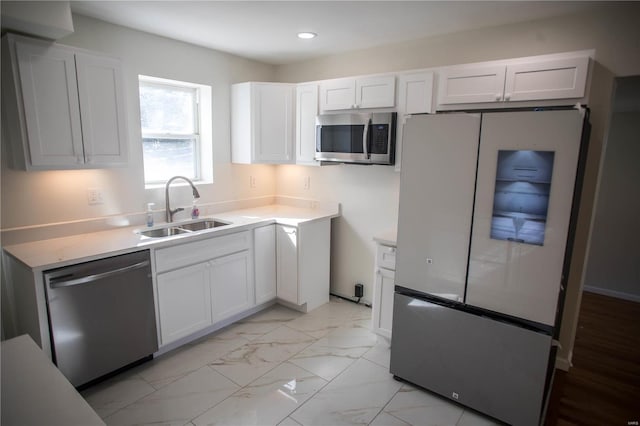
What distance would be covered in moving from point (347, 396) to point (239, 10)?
2.65 m

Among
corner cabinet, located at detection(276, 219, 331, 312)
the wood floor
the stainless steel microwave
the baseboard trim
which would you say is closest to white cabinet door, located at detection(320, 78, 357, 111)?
the stainless steel microwave

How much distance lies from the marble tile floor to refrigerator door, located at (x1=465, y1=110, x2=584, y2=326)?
2.78 feet

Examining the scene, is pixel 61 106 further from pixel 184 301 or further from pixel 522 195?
pixel 522 195

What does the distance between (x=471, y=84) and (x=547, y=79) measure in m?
0.46

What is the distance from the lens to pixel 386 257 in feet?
9.12

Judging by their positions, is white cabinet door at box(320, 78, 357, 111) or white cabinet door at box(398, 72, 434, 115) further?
white cabinet door at box(320, 78, 357, 111)

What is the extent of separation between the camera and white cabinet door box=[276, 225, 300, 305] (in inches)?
131

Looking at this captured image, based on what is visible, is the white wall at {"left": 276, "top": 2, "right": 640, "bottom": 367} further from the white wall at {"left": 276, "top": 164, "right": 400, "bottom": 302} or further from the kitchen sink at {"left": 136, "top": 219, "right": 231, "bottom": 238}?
the kitchen sink at {"left": 136, "top": 219, "right": 231, "bottom": 238}

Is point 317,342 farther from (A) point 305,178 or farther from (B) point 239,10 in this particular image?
(B) point 239,10

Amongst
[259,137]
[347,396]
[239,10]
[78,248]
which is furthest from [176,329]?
[239,10]

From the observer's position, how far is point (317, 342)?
2965mm

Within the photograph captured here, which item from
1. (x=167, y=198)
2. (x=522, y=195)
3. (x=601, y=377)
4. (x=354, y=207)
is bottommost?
(x=601, y=377)

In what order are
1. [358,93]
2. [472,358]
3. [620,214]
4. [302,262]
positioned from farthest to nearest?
1. [620,214]
2. [302,262]
3. [358,93]
4. [472,358]

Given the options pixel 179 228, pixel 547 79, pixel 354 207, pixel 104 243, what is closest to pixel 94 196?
pixel 104 243
